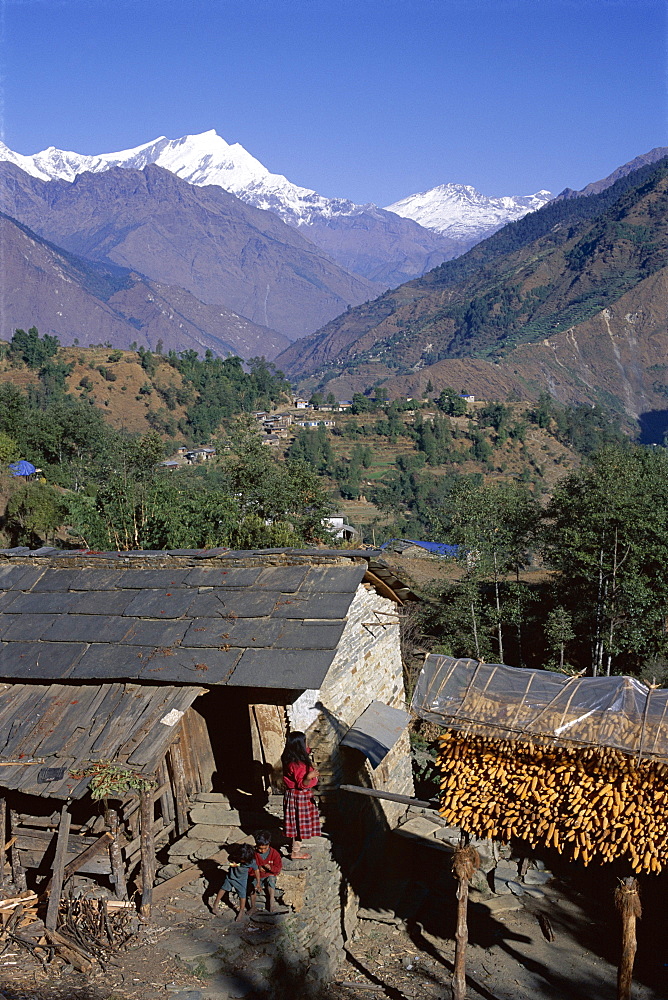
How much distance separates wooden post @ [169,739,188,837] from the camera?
25.3 feet

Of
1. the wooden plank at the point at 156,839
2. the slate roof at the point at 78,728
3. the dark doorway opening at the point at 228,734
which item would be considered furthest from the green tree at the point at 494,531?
the slate roof at the point at 78,728

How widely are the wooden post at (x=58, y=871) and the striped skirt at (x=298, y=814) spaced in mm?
1960

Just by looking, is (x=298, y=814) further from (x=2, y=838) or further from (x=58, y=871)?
(x=2, y=838)

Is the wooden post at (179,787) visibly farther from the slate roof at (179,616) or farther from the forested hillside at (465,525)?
the forested hillside at (465,525)

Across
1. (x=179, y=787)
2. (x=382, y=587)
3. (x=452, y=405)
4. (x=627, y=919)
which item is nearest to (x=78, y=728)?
(x=179, y=787)

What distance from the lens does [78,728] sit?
695 cm

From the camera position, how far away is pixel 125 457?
3234 cm

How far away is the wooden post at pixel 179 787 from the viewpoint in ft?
25.3

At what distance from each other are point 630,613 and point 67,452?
118ft

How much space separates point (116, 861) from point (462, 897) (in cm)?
307

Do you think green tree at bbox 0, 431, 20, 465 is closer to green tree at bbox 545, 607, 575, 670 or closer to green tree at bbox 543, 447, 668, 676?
green tree at bbox 545, 607, 575, 670

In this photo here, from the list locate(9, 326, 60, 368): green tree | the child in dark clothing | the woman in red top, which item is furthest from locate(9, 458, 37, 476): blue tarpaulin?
locate(9, 326, 60, 368): green tree

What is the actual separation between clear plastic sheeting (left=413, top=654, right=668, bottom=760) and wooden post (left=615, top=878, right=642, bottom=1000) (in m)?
1.19

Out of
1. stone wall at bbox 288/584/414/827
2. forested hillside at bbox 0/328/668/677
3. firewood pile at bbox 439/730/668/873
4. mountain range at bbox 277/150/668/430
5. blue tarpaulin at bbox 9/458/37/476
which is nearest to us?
firewood pile at bbox 439/730/668/873
